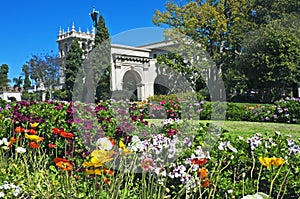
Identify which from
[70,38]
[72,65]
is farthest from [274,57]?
[70,38]

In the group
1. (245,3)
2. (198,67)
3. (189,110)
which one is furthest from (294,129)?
(245,3)

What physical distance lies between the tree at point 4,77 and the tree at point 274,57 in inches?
1432

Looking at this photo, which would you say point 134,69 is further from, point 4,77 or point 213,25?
point 4,77

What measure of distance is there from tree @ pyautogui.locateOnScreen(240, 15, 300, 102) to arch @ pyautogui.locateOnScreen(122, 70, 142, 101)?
415 inches

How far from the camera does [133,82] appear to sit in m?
28.7

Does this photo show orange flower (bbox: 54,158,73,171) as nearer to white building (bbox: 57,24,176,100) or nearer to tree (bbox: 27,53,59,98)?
white building (bbox: 57,24,176,100)

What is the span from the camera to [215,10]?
21.0 meters

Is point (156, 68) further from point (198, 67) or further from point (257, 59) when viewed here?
point (257, 59)

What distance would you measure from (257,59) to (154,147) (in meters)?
16.7

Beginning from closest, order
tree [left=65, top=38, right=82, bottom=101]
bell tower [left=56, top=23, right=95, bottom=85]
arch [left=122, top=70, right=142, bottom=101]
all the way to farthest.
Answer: arch [left=122, top=70, right=142, bottom=101]
tree [left=65, top=38, right=82, bottom=101]
bell tower [left=56, top=23, right=95, bottom=85]

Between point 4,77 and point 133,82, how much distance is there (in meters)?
26.6

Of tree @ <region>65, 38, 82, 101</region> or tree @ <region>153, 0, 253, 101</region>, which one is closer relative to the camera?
tree @ <region>153, 0, 253, 101</region>

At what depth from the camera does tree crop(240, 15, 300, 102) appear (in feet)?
57.1

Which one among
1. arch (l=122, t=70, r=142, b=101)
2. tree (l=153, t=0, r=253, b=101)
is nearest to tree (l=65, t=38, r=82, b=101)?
arch (l=122, t=70, r=142, b=101)
